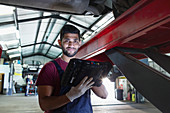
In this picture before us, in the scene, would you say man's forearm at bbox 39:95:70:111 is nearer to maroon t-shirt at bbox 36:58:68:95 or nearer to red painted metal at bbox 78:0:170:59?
maroon t-shirt at bbox 36:58:68:95

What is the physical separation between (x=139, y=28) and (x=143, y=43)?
0.44 m

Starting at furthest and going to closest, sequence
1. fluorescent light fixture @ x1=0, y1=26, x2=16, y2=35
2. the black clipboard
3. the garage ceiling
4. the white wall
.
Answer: the white wall < fluorescent light fixture @ x1=0, y1=26, x2=16, y2=35 < the garage ceiling < the black clipboard

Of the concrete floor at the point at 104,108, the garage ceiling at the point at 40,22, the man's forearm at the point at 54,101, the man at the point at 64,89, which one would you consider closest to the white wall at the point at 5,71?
the garage ceiling at the point at 40,22

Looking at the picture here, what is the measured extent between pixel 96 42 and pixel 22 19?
24.1 feet

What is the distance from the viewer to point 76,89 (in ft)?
3.04

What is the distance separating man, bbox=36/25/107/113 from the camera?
938 mm

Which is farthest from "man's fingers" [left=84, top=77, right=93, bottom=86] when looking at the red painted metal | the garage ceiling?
the garage ceiling

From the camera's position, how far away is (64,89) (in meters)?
1.03

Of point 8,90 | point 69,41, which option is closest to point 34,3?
point 69,41

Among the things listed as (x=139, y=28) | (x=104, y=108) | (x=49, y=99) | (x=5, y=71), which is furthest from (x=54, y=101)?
(x=5, y=71)

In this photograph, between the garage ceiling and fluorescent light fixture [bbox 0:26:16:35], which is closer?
the garage ceiling

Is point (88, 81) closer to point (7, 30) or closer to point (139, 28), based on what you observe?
point (139, 28)

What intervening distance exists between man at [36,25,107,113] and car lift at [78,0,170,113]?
0.91ft

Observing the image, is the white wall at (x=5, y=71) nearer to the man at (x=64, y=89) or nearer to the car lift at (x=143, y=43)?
the car lift at (x=143, y=43)
